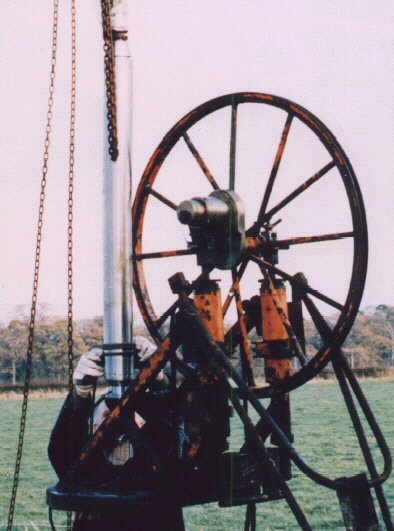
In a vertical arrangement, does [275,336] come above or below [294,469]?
above

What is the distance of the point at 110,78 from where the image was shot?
211 inches

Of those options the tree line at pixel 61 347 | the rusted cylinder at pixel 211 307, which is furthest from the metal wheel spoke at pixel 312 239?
the tree line at pixel 61 347

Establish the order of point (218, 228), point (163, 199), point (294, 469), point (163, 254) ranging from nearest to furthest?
point (218, 228) → point (163, 254) → point (163, 199) → point (294, 469)

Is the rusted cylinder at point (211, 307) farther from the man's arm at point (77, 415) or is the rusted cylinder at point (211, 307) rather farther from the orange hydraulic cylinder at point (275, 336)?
the man's arm at point (77, 415)

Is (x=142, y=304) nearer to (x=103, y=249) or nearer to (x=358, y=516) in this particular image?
(x=103, y=249)

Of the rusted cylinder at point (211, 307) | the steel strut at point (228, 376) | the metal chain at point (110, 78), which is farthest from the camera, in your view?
the metal chain at point (110, 78)

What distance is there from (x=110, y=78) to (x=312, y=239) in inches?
63.0

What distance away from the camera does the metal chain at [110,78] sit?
5359mm

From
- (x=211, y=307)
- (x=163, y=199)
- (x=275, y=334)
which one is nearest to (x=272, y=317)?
(x=275, y=334)

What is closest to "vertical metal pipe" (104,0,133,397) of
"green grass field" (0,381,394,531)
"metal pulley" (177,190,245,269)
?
"metal pulley" (177,190,245,269)

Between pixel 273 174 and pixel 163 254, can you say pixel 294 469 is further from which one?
pixel 273 174

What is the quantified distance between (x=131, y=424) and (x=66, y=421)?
87cm

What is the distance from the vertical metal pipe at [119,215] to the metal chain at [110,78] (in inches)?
2.8

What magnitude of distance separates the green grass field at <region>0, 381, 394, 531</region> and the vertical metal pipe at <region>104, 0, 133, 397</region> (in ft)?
33.2
